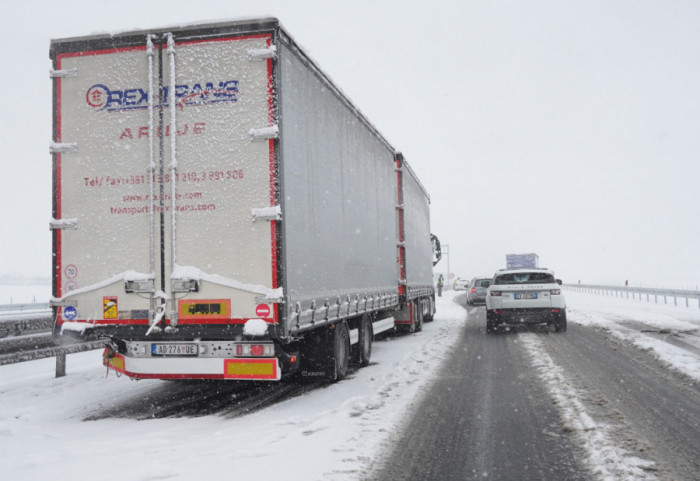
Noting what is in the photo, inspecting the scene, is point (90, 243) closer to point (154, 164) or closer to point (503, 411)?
point (154, 164)

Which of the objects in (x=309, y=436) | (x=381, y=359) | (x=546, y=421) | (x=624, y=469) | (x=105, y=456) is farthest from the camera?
(x=381, y=359)

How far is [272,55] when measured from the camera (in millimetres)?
6125

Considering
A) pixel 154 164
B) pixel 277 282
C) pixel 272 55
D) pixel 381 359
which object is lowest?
pixel 381 359

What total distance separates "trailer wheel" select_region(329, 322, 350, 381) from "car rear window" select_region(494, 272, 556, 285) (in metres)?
7.17

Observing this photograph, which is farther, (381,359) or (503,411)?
(381,359)

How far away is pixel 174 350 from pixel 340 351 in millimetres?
2577

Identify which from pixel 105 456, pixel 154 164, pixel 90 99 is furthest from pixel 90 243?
pixel 105 456

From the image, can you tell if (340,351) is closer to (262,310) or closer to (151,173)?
(262,310)

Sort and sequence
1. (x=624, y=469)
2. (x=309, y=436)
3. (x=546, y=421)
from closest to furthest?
(x=624, y=469)
(x=309, y=436)
(x=546, y=421)

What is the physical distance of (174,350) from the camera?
252 inches

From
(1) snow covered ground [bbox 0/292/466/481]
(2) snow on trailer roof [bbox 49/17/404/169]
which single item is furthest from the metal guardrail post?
(2) snow on trailer roof [bbox 49/17/404/169]

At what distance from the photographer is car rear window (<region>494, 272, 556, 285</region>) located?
47.8ft

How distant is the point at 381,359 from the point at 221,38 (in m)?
6.34

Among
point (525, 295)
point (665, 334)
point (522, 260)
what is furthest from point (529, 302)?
point (522, 260)
